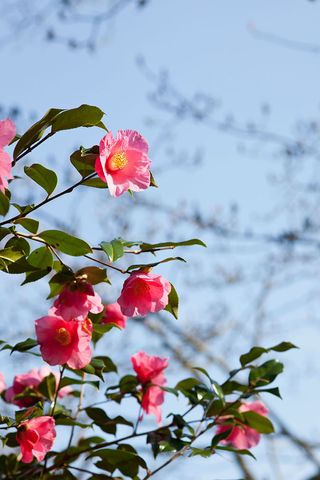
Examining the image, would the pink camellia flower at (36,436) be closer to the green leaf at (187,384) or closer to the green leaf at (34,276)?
the green leaf at (34,276)

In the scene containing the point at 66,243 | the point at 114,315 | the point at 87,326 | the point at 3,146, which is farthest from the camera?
the point at 114,315

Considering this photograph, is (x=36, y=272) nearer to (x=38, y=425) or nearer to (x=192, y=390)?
(x=38, y=425)

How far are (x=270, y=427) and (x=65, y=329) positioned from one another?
0.39 m

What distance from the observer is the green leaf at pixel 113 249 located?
87 centimetres

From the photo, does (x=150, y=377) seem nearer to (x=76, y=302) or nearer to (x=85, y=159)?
(x=76, y=302)

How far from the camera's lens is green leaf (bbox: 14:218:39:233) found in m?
0.89

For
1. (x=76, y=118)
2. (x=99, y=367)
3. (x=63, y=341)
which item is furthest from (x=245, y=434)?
(x=76, y=118)

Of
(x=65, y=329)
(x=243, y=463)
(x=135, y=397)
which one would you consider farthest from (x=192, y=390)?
(x=243, y=463)

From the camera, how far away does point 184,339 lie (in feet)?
21.8

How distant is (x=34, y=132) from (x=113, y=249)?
158mm

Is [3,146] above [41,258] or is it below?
above

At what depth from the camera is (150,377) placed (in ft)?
3.95

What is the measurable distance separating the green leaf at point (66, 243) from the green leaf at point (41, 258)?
0.07ft

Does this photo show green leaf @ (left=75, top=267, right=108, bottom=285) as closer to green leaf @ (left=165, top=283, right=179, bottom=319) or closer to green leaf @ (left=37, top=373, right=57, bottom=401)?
green leaf @ (left=165, top=283, right=179, bottom=319)
